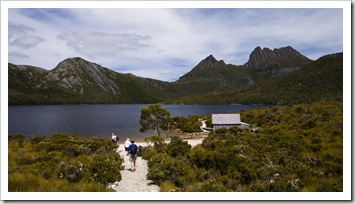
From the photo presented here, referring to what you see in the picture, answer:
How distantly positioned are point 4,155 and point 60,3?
5.59 metres

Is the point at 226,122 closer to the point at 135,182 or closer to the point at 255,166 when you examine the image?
the point at 255,166

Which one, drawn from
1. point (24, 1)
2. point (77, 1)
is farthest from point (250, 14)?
point (24, 1)

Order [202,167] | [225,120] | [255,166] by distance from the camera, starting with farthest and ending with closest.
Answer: [225,120]
[202,167]
[255,166]

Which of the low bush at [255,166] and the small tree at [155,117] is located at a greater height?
the small tree at [155,117]

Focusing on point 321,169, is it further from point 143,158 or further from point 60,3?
point 60,3

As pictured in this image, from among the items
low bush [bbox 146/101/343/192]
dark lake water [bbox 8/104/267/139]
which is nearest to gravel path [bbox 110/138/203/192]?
low bush [bbox 146/101/343/192]

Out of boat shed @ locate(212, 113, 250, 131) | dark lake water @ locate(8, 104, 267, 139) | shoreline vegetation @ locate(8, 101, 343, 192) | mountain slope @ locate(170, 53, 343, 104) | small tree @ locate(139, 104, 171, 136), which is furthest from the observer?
mountain slope @ locate(170, 53, 343, 104)

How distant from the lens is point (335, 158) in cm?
1370

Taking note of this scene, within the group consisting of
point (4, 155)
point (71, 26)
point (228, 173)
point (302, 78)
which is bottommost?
point (228, 173)

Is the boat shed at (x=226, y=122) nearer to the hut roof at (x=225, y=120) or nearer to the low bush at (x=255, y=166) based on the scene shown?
the hut roof at (x=225, y=120)

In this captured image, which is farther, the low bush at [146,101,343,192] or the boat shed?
the boat shed

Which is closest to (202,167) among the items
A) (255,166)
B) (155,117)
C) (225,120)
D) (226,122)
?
(255,166)

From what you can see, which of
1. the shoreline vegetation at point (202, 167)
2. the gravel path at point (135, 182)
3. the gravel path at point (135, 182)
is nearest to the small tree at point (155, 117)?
the shoreline vegetation at point (202, 167)

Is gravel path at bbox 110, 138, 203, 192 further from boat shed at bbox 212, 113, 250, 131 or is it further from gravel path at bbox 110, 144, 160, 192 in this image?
boat shed at bbox 212, 113, 250, 131
